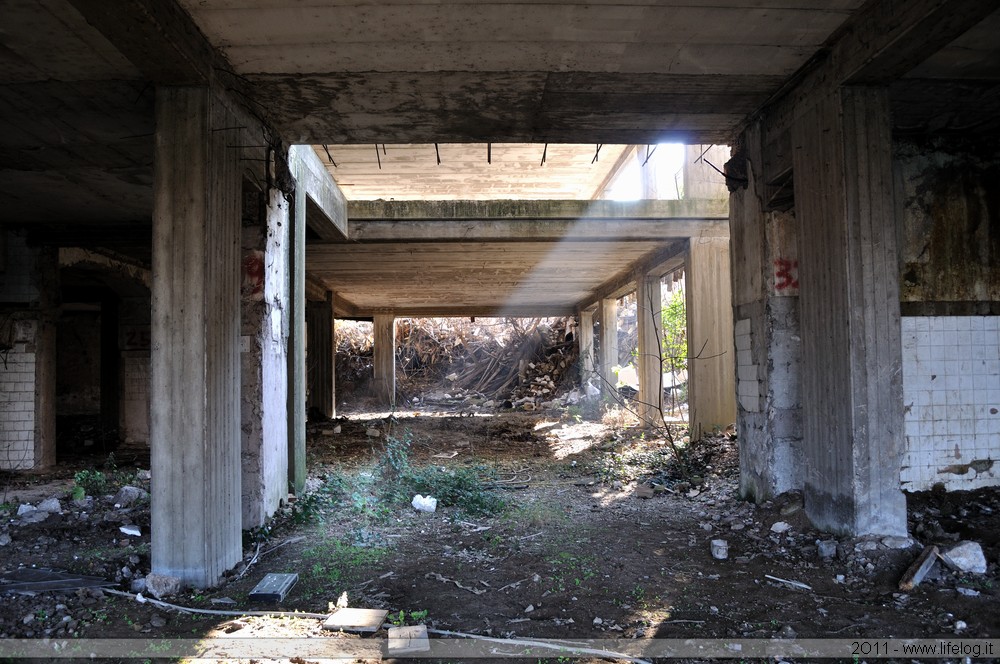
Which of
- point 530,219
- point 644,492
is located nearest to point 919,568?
point 644,492

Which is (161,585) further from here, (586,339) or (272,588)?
(586,339)

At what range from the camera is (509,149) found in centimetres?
928

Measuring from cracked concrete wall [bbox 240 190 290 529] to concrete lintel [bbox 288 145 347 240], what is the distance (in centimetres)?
74

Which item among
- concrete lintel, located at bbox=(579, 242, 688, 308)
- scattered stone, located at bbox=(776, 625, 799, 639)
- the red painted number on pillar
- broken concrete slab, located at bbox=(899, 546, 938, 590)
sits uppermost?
concrete lintel, located at bbox=(579, 242, 688, 308)

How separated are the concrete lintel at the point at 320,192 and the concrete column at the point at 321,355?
6.77 meters

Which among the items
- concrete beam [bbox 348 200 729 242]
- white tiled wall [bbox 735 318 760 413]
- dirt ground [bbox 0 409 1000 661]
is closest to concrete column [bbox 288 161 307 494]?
dirt ground [bbox 0 409 1000 661]

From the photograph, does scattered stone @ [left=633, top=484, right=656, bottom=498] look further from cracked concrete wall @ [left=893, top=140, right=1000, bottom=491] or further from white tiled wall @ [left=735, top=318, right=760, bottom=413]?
cracked concrete wall @ [left=893, top=140, right=1000, bottom=491]

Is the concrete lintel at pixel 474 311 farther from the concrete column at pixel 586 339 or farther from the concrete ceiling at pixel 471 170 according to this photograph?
the concrete ceiling at pixel 471 170

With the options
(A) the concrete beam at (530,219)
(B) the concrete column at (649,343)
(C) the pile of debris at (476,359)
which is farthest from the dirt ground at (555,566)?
(C) the pile of debris at (476,359)

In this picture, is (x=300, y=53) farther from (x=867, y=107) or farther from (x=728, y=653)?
(x=728, y=653)

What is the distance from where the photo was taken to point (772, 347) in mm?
5211

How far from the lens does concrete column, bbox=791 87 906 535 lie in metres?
4.04

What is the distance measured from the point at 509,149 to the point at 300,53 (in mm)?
5435

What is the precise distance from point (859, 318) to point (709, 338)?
481 centimetres
